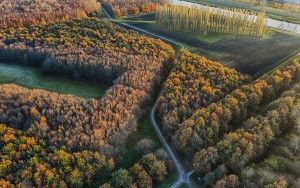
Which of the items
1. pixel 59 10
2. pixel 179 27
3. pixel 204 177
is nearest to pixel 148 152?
pixel 204 177

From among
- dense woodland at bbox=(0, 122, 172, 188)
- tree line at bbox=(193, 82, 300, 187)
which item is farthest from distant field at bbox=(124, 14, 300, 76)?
dense woodland at bbox=(0, 122, 172, 188)

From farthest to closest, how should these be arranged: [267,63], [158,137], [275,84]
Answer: [267,63]
[275,84]
[158,137]

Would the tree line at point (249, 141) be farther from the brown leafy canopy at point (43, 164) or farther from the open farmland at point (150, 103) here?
the brown leafy canopy at point (43, 164)

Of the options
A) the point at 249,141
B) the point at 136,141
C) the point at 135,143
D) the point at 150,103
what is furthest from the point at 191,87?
the point at 249,141

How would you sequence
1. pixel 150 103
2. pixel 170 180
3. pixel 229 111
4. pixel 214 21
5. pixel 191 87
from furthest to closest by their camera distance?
pixel 214 21
pixel 150 103
pixel 191 87
pixel 229 111
pixel 170 180

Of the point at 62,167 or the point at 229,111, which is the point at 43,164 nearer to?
the point at 62,167

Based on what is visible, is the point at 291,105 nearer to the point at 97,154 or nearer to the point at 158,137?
the point at 158,137
